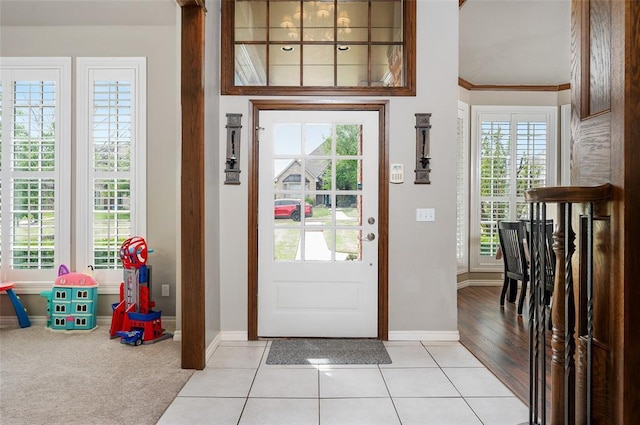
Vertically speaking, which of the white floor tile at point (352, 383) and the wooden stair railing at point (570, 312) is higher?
the wooden stair railing at point (570, 312)

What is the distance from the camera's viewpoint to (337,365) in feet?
10.3

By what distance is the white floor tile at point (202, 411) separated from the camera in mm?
2312

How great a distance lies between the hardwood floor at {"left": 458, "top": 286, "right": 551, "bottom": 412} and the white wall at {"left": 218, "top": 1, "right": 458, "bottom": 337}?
331 millimetres

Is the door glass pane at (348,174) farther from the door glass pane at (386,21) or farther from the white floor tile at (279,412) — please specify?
the white floor tile at (279,412)

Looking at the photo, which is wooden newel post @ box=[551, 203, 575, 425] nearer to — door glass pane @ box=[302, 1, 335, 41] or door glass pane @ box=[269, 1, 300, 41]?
door glass pane @ box=[302, 1, 335, 41]

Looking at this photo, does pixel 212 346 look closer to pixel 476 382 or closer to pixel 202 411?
pixel 202 411

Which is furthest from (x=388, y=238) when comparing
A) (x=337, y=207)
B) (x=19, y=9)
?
(x=19, y=9)

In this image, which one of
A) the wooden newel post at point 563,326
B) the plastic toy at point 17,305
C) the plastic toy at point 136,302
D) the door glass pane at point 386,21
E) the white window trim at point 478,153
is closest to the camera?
the wooden newel post at point 563,326

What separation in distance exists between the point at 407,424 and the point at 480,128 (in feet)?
15.8

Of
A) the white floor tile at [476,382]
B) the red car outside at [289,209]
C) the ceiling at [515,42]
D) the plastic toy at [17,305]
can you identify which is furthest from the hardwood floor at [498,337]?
the plastic toy at [17,305]

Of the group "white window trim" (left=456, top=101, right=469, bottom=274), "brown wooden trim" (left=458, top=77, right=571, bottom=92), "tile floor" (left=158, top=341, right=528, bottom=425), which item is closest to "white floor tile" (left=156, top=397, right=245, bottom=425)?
"tile floor" (left=158, top=341, right=528, bottom=425)

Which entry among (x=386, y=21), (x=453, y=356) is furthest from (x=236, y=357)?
(x=386, y=21)

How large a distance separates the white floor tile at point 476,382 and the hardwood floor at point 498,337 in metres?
0.06

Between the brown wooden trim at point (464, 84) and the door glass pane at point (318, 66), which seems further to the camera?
the brown wooden trim at point (464, 84)
